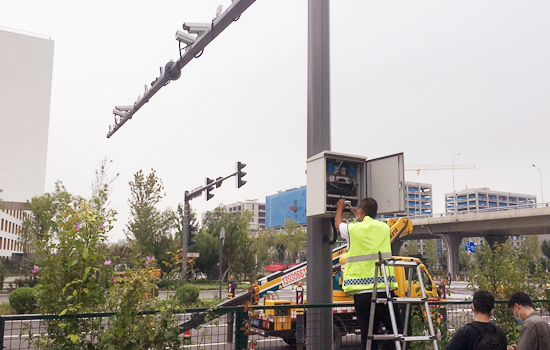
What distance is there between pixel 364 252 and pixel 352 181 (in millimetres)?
1494

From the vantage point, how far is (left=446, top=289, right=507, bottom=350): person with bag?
13.5 feet

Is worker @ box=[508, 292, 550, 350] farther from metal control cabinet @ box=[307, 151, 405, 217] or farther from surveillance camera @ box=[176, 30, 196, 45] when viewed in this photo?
surveillance camera @ box=[176, 30, 196, 45]

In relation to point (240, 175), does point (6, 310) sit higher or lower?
lower

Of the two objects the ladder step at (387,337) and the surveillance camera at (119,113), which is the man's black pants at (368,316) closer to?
the ladder step at (387,337)

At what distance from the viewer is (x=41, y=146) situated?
2520 inches

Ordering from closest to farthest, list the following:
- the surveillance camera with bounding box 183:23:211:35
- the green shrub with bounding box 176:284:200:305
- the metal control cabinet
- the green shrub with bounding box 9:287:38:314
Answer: the metal control cabinet
the green shrub with bounding box 176:284:200:305
the surveillance camera with bounding box 183:23:211:35
the green shrub with bounding box 9:287:38:314

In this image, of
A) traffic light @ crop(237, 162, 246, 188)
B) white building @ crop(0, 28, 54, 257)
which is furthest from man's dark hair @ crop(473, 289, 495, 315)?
white building @ crop(0, 28, 54, 257)

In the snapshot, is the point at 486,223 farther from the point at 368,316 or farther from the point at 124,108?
the point at 368,316

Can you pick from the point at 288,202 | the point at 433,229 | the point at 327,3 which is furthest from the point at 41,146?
the point at 288,202

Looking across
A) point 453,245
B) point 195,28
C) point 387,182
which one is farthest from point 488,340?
point 453,245

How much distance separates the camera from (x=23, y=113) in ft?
206

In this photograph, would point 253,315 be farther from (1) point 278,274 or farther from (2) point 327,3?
(1) point 278,274

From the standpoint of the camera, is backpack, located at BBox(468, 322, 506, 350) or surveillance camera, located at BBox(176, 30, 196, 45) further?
surveillance camera, located at BBox(176, 30, 196, 45)

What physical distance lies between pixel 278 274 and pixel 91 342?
862cm
